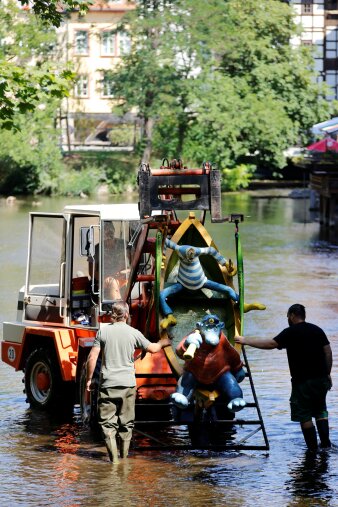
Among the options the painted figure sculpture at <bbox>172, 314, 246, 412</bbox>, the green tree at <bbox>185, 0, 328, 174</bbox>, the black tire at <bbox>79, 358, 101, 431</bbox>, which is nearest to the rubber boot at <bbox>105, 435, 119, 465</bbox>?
the painted figure sculpture at <bbox>172, 314, 246, 412</bbox>

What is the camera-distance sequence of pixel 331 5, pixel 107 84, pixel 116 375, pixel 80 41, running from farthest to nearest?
pixel 80 41, pixel 331 5, pixel 107 84, pixel 116 375

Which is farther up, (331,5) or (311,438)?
(331,5)

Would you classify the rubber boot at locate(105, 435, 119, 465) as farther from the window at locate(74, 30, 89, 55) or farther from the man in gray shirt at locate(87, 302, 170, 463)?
the window at locate(74, 30, 89, 55)

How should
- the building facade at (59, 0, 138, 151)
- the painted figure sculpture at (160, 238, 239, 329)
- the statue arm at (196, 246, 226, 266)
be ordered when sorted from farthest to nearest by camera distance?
the building facade at (59, 0, 138, 151) < the statue arm at (196, 246, 226, 266) < the painted figure sculpture at (160, 238, 239, 329)

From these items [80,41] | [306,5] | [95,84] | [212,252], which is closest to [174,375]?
[212,252]

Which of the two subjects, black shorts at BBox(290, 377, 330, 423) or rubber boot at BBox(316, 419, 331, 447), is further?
rubber boot at BBox(316, 419, 331, 447)

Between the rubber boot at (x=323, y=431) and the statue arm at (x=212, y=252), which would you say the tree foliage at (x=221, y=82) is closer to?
the statue arm at (x=212, y=252)

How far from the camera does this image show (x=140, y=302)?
16.0m

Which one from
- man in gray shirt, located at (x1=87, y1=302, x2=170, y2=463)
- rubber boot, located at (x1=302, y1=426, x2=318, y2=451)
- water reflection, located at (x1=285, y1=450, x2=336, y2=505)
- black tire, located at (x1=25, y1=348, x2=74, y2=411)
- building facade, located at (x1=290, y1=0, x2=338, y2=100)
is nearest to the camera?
water reflection, located at (x1=285, y1=450, x2=336, y2=505)

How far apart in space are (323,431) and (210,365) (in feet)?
4.36

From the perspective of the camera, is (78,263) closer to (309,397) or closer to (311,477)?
(309,397)

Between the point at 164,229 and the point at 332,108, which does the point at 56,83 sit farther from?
the point at 332,108

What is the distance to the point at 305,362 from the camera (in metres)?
13.6

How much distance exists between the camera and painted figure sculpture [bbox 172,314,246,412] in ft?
44.5
